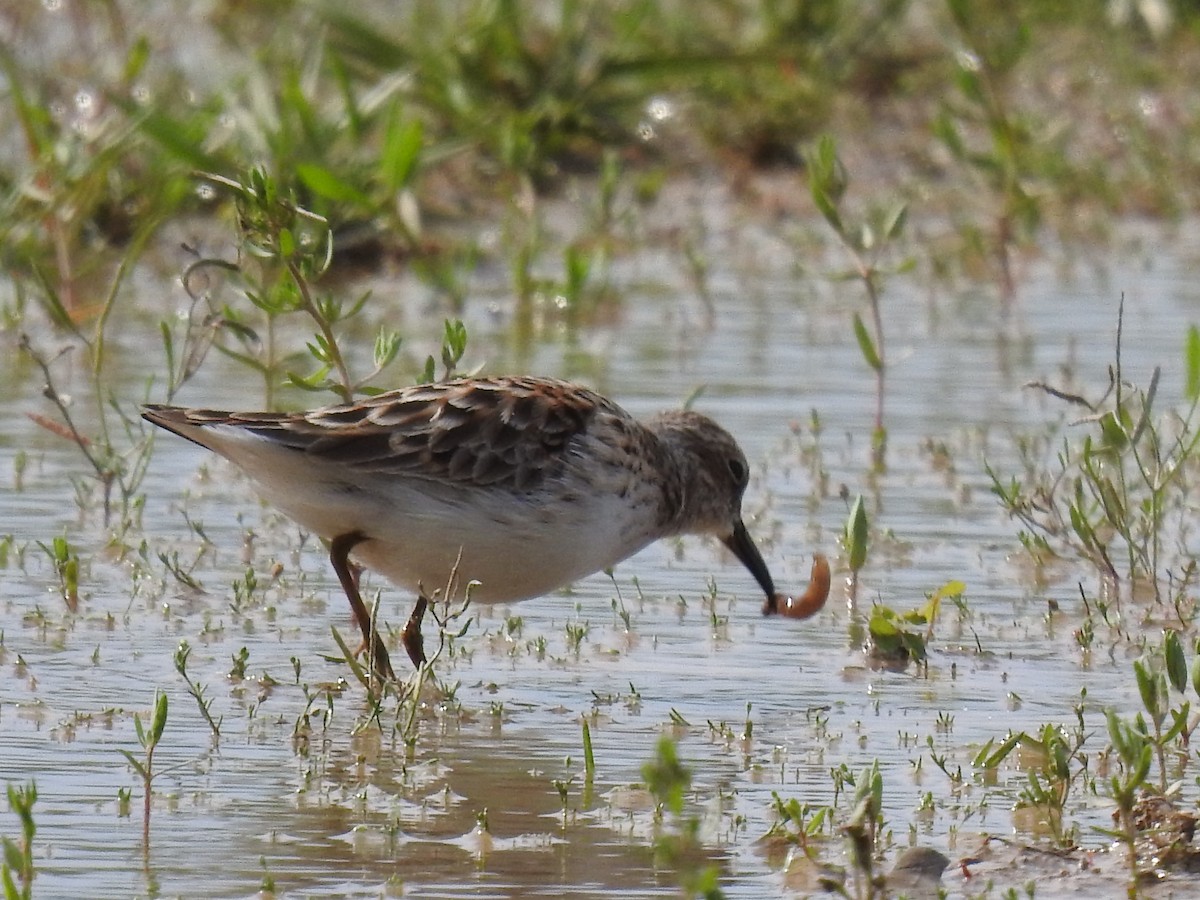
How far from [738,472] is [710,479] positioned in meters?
0.16

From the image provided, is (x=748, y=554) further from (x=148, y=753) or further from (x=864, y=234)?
(x=148, y=753)

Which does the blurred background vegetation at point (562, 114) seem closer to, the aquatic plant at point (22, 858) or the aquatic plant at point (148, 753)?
the aquatic plant at point (148, 753)

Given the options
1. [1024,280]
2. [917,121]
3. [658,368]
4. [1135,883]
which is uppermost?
[917,121]

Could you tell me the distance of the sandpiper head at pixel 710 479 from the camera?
720cm

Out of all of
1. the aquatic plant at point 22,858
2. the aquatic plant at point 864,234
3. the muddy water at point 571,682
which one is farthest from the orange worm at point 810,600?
the aquatic plant at point 22,858

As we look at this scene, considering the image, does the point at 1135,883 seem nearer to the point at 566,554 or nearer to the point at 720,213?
the point at 566,554

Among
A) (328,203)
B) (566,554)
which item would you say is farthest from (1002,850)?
(328,203)

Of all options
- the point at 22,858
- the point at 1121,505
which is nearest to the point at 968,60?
the point at 1121,505

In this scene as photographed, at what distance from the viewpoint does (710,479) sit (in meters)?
7.29

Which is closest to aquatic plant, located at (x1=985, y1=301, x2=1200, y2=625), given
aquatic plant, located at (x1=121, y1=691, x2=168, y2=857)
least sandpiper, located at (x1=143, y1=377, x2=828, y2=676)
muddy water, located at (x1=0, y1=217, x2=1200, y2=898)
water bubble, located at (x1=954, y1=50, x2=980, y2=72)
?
muddy water, located at (x1=0, y1=217, x2=1200, y2=898)

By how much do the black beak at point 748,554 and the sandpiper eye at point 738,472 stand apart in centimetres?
13

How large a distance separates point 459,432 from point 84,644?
1180 millimetres

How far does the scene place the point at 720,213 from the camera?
13758 millimetres

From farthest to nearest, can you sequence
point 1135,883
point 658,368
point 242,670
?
point 658,368, point 242,670, point 1135,883
